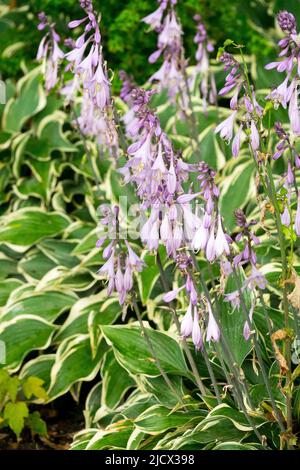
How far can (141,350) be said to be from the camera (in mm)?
3678

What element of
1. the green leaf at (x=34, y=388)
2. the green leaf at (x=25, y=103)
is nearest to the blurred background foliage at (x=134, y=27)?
the green leaf at (x=25, y=103)

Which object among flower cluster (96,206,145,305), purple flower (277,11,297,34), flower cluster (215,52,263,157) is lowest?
flower cluster (96,206,145,305)

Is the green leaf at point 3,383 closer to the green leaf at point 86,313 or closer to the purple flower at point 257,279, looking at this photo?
the green leaf at point 86,313

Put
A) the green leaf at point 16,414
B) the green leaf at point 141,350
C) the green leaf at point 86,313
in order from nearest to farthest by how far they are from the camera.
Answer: the green leaf at point 141,350 → the green leaf at point 16,414 → the green leaf at point 86,313

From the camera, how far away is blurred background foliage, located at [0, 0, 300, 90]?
230 inches

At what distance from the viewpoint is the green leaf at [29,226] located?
495 cm

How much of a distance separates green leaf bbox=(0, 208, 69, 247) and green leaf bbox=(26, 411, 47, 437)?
120cm

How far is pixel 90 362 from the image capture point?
420cm

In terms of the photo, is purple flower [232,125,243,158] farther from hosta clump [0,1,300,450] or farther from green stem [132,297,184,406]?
green stem [132,297,184,406]

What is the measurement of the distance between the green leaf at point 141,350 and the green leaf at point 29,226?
1399 mm

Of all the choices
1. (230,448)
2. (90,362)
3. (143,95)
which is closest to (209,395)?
(230,448)

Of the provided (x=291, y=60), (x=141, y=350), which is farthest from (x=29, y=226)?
(x=291, y=60)

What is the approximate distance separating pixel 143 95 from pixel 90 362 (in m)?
1.86

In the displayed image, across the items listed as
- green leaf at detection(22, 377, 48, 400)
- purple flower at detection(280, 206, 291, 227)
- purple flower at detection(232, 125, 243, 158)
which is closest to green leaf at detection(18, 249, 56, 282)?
green leaf at detection(22, 377, 48, 400)
